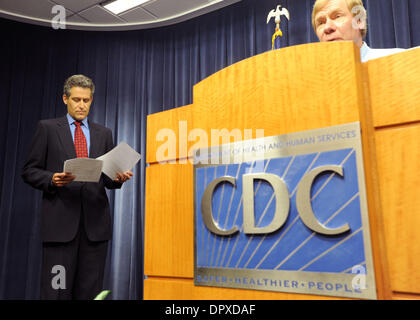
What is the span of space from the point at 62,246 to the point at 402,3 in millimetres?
2460

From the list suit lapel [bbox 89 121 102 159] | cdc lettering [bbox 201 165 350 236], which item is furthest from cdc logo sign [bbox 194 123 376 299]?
suit lapel [bbox 89 121 102 159]

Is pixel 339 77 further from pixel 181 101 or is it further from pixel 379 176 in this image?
pixel 181 101

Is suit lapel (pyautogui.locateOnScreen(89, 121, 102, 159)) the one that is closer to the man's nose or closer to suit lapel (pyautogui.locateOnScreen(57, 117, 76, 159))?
suit lapel (pyautogui.locateOnScreen(57, 117, 76, 159))

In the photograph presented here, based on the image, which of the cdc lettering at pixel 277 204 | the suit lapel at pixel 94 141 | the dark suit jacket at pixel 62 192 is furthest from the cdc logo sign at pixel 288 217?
the suit lapel at pixel 94 141

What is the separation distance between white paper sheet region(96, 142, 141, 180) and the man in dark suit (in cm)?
8

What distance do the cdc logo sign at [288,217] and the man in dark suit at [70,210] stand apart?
0.74 meters

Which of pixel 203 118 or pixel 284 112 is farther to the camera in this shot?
pixel 203 118

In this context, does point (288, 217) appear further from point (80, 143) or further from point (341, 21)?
point (80, 143)

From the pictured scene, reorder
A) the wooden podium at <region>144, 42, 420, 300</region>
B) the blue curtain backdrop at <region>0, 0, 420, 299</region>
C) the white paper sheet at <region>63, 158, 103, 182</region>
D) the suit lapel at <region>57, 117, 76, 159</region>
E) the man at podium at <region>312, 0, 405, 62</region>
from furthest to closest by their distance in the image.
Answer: the blue curtain backdrop at <region>0, 0, 420, 299</region>, the suit lapel at <region>57, 117, 76, 159</region>, the white paper sheet at <region>63, 158, 103, 182</region>, the man at podium at <region>312, 0, 405, 62</region>, the wooden podium at <region>144, 42, 420, 300</region>

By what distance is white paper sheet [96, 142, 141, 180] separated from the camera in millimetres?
1392

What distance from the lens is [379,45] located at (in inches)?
96.9

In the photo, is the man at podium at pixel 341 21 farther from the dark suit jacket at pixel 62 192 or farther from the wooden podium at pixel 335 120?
the dark suit jacket at pixel 62 192
